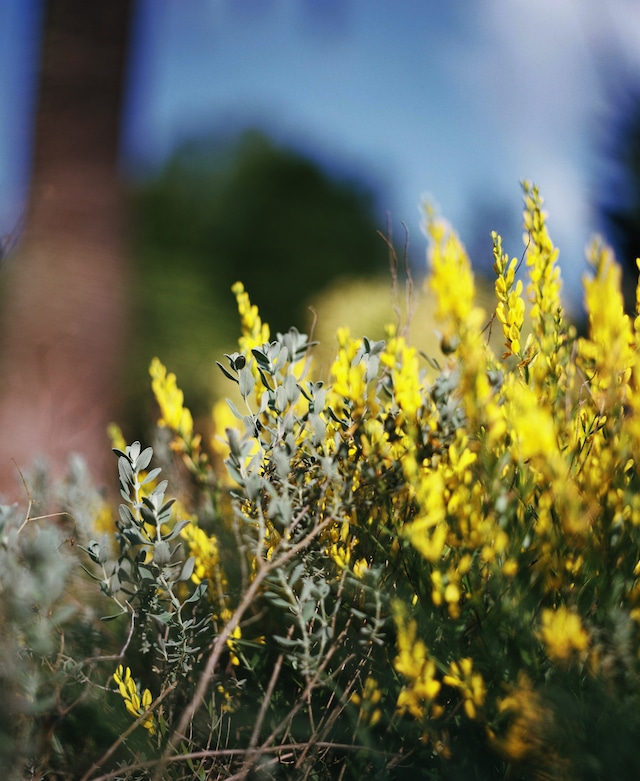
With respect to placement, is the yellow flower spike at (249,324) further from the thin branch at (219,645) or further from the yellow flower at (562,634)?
the yellow flower at (562,634)

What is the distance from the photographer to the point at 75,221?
4.68 metres

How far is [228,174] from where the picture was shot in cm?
1502

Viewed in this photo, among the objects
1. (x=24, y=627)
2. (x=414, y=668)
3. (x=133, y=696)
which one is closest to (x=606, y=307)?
(x=414, y=668)

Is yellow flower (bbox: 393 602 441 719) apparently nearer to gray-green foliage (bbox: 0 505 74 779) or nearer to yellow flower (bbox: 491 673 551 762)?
yellow flower (bbox: 491 673 551 762)

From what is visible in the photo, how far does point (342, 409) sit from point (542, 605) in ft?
1.71

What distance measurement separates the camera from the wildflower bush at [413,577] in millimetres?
997

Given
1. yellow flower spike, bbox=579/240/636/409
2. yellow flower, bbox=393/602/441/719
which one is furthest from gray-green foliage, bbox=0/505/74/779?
yellow flower spike, bbox=579/240/636/409

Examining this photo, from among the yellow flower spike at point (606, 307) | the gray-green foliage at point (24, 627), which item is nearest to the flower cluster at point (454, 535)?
the yellow flower spike at point (606, 307)

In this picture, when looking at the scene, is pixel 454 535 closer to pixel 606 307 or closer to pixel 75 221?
pixel 606 307

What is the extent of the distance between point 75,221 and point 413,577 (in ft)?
13.5

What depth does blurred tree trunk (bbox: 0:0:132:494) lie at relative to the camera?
4.55 meters

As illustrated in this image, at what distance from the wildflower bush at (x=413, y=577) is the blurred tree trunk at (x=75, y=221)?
326cm

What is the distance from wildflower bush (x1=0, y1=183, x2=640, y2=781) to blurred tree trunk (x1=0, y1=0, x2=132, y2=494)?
128 inches

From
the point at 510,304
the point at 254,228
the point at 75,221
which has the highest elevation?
the point at 510,304
